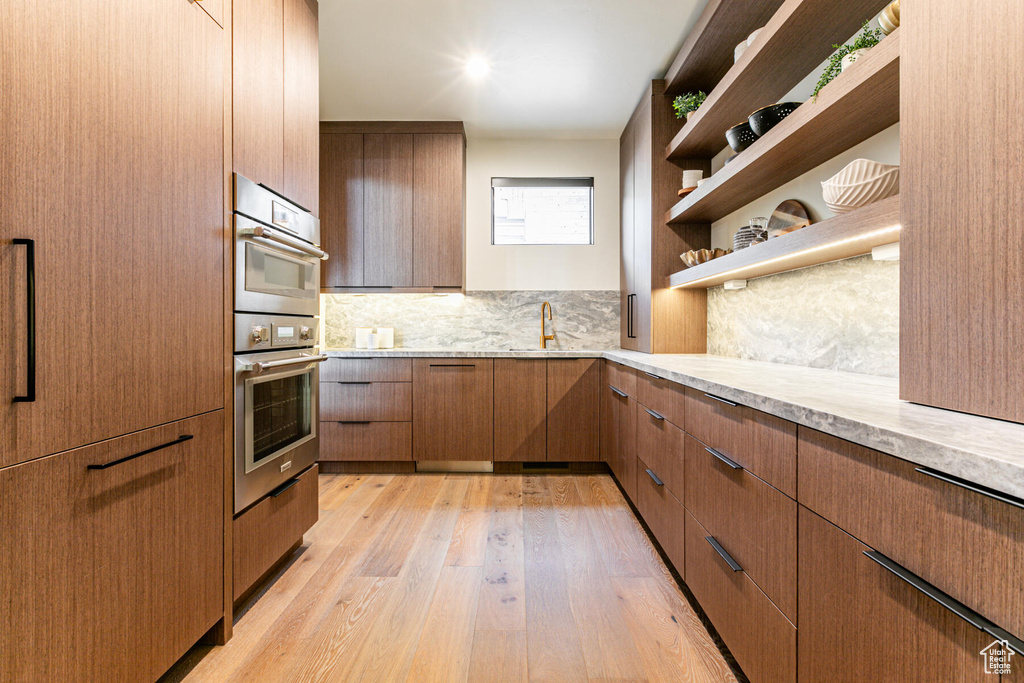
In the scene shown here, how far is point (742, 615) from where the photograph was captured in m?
1.22

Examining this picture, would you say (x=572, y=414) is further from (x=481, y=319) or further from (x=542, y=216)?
(x=542, y=216)

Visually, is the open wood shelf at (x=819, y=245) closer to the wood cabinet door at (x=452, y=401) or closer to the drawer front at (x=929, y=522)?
the drawer front at (x=929, y=522)

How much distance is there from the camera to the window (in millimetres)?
3854

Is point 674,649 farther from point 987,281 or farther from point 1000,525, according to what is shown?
point 987,281

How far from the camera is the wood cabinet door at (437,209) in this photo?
350cm

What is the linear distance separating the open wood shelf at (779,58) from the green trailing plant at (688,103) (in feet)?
0.46

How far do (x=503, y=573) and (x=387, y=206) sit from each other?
2.75 m

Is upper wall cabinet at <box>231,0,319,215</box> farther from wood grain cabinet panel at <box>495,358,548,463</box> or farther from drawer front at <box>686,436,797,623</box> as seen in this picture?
drawer front at <box>686,436,797,623</box>

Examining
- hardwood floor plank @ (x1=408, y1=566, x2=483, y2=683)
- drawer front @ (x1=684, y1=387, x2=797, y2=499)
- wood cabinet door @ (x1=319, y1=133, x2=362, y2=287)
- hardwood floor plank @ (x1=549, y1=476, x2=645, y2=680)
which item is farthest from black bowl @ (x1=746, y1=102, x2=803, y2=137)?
wood cabinet door @ (x1=319, y1=133, x2=362, y2=287)

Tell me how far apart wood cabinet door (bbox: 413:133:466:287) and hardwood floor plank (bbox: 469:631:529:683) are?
252cm

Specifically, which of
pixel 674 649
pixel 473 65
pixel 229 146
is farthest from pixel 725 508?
pixel 473 65

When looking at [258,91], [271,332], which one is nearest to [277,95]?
[258,91]

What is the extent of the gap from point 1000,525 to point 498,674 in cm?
125

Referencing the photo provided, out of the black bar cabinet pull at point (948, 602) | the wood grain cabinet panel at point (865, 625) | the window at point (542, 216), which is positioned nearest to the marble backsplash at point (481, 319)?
the window at point (542, 216)
